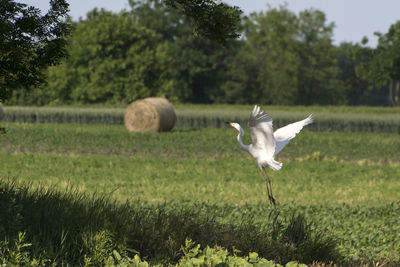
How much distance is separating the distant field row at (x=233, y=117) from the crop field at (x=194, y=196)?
3.88 m

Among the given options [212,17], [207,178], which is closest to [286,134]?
[212,17]

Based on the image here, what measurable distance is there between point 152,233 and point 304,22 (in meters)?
71.1

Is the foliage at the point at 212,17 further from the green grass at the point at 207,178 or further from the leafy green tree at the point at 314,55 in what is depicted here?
the leafy green tree at the point at 314,55

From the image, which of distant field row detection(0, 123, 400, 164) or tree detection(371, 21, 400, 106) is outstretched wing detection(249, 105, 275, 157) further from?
tree detection(371, 21, 400, 106)

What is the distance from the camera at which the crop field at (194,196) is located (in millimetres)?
7148

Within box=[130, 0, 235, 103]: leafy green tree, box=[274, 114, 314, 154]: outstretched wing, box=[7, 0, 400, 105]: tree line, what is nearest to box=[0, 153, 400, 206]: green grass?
box=[274, 114, 314, 154]: outstretched wing

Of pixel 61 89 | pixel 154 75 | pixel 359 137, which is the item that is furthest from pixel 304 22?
pixel 359 137

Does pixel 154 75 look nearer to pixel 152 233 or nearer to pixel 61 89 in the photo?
pixel 61 89

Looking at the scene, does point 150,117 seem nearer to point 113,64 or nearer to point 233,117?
point 233,117

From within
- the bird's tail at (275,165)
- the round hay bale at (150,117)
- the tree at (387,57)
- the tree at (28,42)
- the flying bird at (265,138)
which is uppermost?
the tree at (387,57)

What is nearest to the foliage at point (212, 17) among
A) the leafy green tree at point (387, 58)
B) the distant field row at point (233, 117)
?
the distant field row at point (233, 117)

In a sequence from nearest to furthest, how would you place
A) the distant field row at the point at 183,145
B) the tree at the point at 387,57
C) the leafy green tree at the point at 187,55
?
the distant field row at the point at 183,145, the tree at the point at 387,57, the leafy green tree at the point at 187,55

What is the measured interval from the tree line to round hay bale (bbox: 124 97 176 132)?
22038 millimetres

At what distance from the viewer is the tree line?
200 feet
